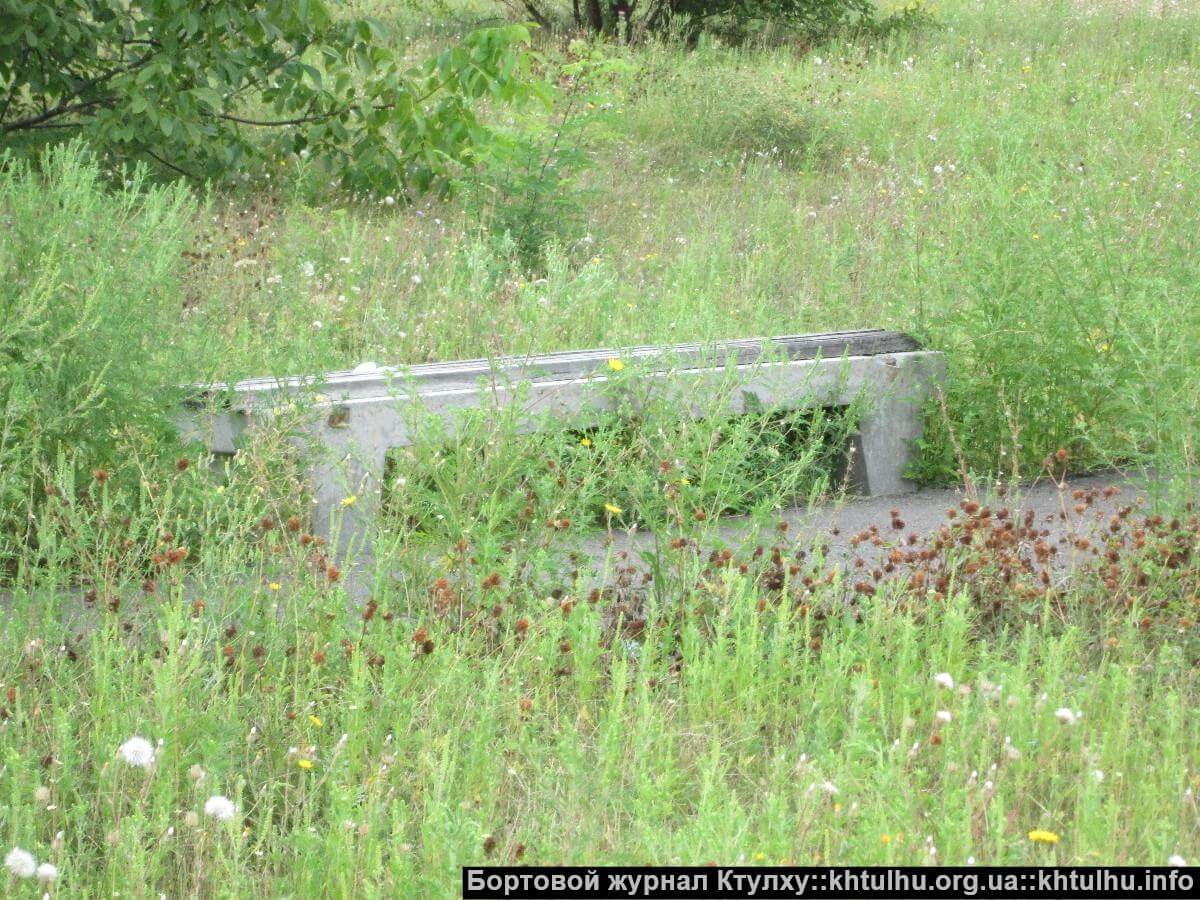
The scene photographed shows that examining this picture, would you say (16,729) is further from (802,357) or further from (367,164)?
(367,164)

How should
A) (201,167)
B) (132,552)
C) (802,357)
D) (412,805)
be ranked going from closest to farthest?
(412,805), (132,552), (802,357), (201,167)

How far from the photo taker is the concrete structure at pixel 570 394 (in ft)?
14.9

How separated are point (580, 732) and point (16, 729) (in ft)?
4.04

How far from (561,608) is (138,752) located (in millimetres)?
1213

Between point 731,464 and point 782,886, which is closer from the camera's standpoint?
point 782,886

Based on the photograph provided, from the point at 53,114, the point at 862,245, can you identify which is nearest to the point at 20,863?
the point at 53,114

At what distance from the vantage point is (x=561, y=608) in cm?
359

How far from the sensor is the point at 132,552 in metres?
3.82

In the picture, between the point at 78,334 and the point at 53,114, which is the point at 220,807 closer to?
the point at 78,334

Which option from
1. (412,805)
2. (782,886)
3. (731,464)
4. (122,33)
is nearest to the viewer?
(782,886)

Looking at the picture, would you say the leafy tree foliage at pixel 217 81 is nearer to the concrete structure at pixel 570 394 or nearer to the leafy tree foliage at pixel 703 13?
the concrete structure at pixel 570 394

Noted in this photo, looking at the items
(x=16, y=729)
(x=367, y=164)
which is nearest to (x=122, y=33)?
(x=367, y=164)

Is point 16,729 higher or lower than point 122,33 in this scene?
lower

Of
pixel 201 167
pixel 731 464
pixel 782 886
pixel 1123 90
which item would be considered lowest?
pixel 782 886
